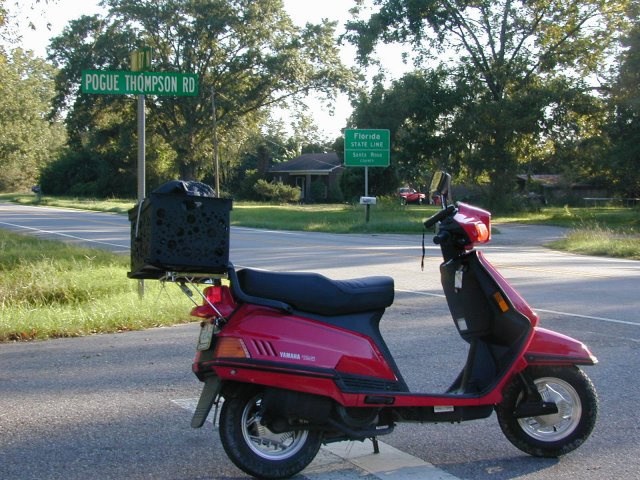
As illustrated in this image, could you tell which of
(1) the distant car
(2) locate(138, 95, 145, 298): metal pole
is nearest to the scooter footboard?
(2) locate(138, 95, 145, 298): metal pole

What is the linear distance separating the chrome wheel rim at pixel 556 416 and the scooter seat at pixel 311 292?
4.08ft

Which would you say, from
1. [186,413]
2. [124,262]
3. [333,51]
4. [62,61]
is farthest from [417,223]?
[62,61]

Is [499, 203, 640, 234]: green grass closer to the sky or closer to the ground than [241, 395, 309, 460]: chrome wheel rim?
closer to the ground

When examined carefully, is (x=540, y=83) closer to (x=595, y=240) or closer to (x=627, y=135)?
(x=627, y=135)

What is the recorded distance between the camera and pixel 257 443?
4.54 meters

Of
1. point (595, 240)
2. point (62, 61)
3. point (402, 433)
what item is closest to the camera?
point (402, 433)

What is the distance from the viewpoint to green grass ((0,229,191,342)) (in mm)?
8998

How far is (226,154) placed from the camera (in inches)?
2451

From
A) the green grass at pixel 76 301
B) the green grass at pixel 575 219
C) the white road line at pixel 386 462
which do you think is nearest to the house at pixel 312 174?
the green grass at pixel 575 219

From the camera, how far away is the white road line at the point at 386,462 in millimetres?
4660

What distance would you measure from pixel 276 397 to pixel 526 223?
124 ft

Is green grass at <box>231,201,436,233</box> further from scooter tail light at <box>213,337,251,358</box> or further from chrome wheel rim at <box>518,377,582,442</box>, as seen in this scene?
scooter tail light at <box>213,337,251,358</box>

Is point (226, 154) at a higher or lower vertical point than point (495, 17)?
lower

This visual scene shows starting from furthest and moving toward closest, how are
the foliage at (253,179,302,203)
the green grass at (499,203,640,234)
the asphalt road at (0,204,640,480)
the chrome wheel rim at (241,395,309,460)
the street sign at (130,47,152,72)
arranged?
1. the foliage at (253,179,302,203)
2. the green grass at (499,203,640,234)
3. the street sign at (130,47,152,72)
4. the asphalt road at (0,204,640,480)
5. the chrome wheel rim at (241,395,309,460)
